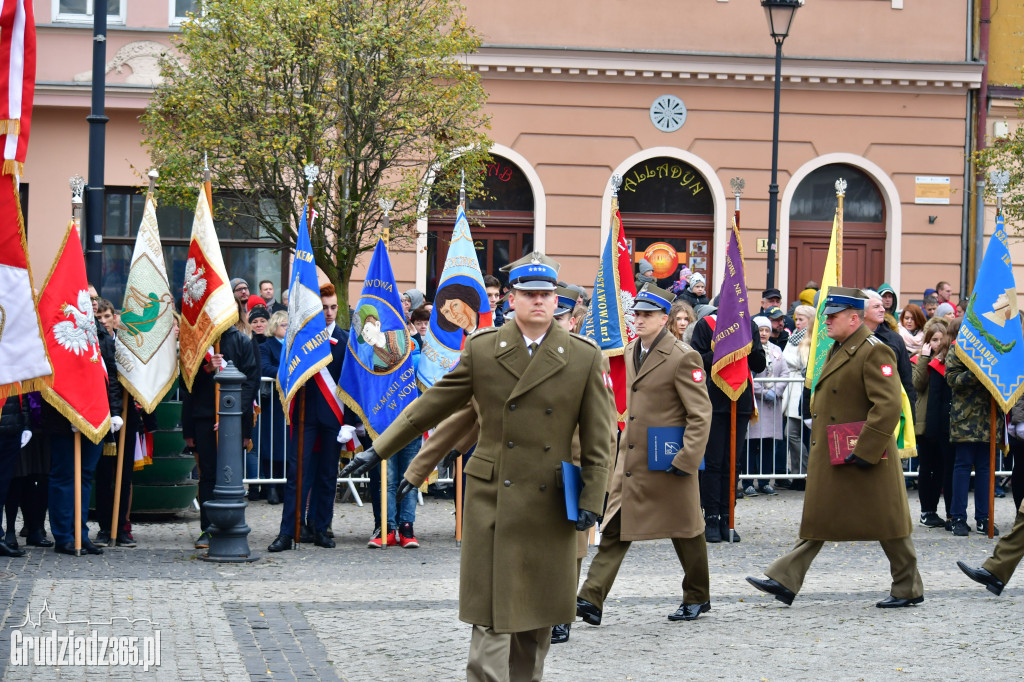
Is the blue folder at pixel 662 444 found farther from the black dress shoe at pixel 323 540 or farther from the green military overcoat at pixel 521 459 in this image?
the black dress shoe at pixel 323 540

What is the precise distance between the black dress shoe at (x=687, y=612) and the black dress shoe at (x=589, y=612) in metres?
0.51

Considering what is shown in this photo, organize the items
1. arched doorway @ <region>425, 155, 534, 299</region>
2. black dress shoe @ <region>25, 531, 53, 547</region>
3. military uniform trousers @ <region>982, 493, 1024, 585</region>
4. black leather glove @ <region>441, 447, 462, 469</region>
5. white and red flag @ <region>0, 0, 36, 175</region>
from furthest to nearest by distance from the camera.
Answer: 1. arched doorway @ <region>425, 155, 534, 299</region>
2. black leather glove @ <region>441, 447, 462, 469</region>
3. black dress shoe @ <region>25, 531, 53, 547</region>
4. military uniform trousers @ <region>982, 493, 1024, 585</region>
5. white and red flag @ <region>0, 0, 36, 175</region>

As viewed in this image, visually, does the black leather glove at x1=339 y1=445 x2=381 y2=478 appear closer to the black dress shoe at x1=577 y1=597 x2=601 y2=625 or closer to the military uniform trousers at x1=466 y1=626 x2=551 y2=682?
the military uniform trousers at x1=466 y1=626 x2=551 y2=682

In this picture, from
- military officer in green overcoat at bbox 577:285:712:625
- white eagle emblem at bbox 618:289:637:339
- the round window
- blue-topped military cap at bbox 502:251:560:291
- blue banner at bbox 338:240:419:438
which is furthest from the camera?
the round window

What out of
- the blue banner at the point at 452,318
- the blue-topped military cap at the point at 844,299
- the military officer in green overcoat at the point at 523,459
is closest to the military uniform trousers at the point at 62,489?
the blue banner at the point at 452,318

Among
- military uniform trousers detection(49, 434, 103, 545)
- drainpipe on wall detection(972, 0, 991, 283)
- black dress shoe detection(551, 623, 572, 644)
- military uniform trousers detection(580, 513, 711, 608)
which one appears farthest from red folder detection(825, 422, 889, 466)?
drainpipe on wall detection(972, 0, 991, 283)

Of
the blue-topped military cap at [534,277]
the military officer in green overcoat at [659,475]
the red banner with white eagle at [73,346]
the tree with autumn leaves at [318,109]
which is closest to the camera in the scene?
the blue-topped military cap at [534,277]

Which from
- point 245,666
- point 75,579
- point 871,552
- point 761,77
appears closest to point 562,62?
point 761,77

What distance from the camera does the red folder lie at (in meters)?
8.52

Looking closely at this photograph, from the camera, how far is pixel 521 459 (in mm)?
5754

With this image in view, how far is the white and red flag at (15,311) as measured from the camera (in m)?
6.50

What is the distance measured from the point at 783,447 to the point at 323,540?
18.6 ft

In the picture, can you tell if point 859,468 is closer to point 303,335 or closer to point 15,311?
point 303,335

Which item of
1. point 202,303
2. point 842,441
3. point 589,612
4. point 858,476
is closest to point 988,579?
point 858,476
